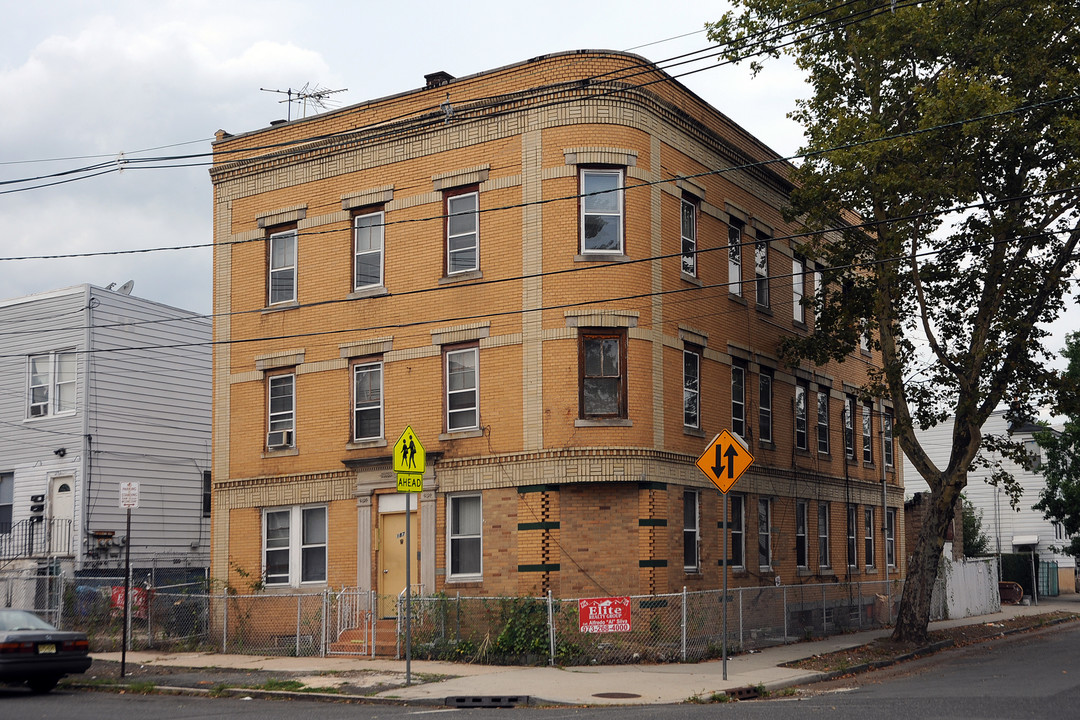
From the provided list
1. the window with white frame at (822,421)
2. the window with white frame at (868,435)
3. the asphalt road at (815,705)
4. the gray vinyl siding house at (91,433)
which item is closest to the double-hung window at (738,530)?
the window with white frame at (822,421)

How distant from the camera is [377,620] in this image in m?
23.3

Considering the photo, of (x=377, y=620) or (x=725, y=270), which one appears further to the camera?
(x=725, y=270)

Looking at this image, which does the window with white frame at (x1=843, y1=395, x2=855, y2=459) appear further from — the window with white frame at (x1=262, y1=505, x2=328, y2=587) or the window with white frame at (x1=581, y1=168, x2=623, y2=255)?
the window with white frame at (x1=262, y1=505, x2=328, y2=587)

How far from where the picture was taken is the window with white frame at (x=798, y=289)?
3059cm

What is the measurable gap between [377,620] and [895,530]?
19906 mm

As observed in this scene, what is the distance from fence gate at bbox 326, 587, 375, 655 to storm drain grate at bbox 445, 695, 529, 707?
5847 mm

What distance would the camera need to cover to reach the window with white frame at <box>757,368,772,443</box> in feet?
91.6

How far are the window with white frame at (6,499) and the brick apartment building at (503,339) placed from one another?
9332 millimetres

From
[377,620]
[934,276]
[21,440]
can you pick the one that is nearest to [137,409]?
[21,440]

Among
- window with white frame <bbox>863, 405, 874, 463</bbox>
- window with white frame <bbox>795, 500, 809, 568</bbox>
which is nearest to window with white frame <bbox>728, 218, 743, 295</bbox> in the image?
window with white frame <bbox>795, 500, 809, 568</bbox>

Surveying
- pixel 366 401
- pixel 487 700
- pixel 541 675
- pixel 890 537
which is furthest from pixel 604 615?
pixel 890 537

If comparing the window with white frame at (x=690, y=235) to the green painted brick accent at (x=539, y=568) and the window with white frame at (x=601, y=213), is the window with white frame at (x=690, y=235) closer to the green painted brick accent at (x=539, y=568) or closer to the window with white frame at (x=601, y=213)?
the window with white frame at (x=601, y=213)

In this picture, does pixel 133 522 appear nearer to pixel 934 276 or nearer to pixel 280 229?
pixel 280 229

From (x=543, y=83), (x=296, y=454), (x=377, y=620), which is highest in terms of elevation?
(x=543, y=83)
